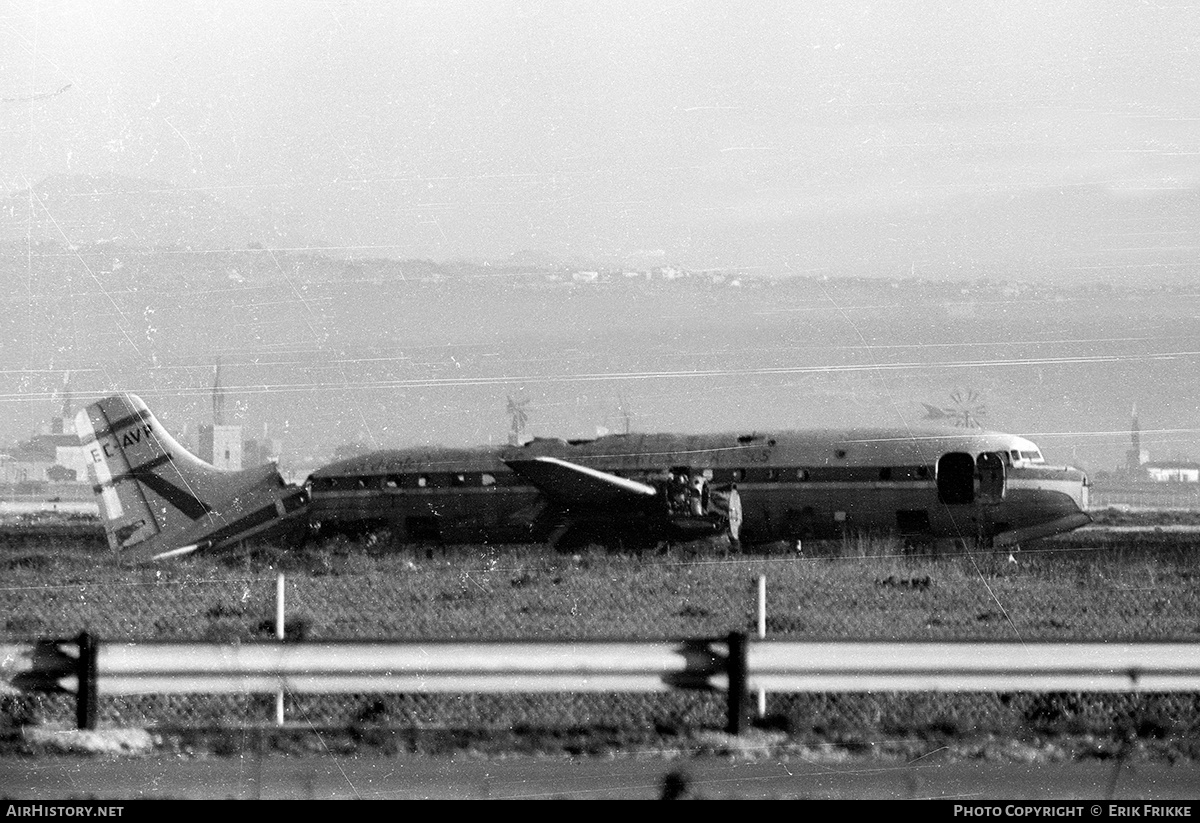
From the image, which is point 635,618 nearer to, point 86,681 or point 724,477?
point 86,681

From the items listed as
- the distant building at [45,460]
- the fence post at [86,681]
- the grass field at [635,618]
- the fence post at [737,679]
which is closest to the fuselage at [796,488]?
the grass field at [635,618]

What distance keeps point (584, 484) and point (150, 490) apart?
880cm

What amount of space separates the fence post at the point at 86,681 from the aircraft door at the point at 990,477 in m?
21.0

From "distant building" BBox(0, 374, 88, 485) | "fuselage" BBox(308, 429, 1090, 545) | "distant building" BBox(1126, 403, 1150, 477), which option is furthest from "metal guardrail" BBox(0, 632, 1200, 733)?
"distant building" BBox(0, 374, 88, 485)

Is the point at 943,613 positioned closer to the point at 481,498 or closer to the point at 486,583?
the point at 486,583

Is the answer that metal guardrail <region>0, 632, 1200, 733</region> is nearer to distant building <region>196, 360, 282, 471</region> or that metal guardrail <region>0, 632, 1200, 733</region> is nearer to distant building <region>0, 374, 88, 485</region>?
distant building <region>196, 360, 282, 471</region>

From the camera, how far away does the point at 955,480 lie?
27.7 metres

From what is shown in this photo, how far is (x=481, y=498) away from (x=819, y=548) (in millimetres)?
7039

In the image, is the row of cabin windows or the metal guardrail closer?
the metal guardrail

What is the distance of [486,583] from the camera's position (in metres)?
20.8

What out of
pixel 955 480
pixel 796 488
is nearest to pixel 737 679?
pixel 796 488

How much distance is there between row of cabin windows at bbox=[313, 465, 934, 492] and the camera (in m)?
27.7

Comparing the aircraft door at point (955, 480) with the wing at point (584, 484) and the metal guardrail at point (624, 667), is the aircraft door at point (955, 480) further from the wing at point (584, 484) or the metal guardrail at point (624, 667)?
the metal guardrail at point (624, 667)

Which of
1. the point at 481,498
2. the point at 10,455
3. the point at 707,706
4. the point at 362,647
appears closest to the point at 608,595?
the point at 707,706
